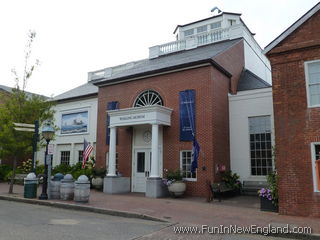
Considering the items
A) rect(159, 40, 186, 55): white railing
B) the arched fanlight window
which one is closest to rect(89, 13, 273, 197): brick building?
the arched fanlight window

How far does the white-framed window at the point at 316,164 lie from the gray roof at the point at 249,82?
25.3 feet

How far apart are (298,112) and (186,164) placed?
699 cm

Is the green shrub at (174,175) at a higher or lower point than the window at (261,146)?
lower

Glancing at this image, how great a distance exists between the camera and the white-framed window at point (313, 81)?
1051 centimetres

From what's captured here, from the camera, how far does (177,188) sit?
1445 cm

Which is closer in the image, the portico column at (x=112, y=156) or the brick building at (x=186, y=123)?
the brick building at (x=186, y=123)

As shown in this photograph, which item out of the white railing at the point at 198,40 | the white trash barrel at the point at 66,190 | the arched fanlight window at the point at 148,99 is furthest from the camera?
the white railing at the point at 198,40

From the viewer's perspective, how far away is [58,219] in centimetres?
941

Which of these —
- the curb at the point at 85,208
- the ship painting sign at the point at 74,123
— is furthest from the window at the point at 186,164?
the ship painting sign at the point at 74,123

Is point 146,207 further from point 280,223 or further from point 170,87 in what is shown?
point 170,87

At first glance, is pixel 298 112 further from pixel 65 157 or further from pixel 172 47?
pixel 65 157

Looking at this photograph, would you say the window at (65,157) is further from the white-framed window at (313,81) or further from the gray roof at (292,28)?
the white-framed window at (313,81)

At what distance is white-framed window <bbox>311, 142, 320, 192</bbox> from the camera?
9906mm

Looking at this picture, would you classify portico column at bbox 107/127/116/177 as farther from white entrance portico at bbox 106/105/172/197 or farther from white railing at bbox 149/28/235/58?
white railing at bbox 149/28/235/58
